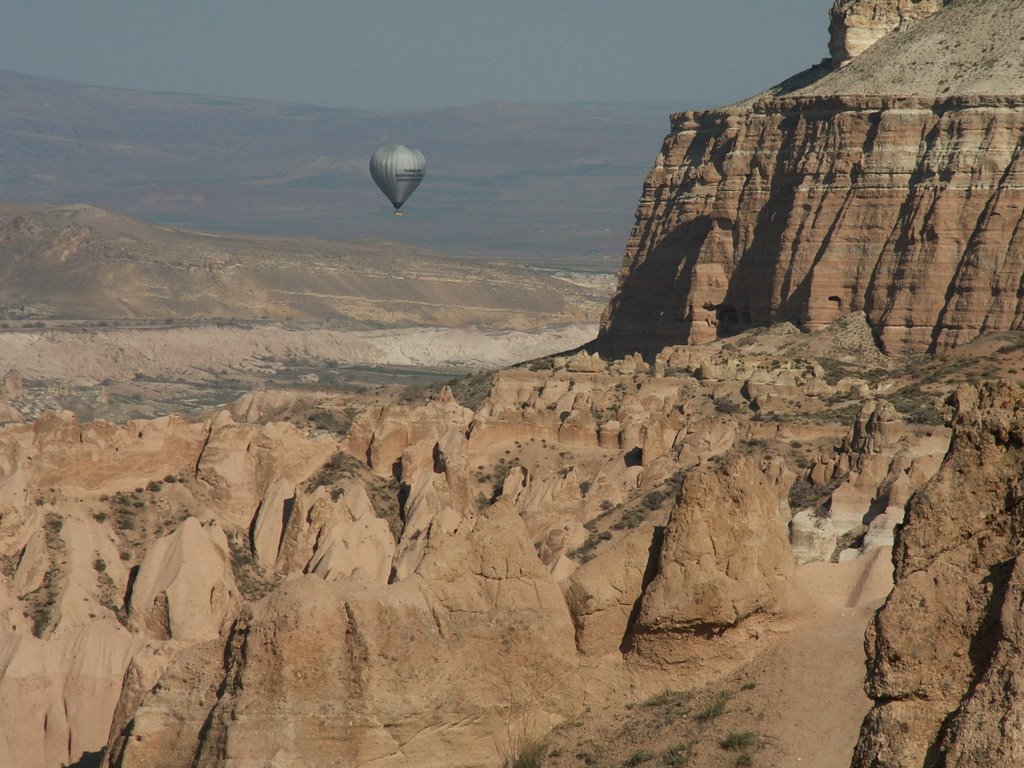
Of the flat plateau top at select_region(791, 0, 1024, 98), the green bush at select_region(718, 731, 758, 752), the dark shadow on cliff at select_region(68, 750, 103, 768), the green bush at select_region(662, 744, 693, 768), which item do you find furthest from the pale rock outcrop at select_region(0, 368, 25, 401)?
the green bush at select_region(718, 731, 758, 752)

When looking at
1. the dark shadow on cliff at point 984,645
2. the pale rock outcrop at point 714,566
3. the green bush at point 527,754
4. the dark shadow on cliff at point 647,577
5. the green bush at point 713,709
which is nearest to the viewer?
the dark shadow on cliff at point 984,645

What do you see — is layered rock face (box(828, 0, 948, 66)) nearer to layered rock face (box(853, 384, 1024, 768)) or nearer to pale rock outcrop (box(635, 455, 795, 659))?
pale rock outcrop (box(635, 455, 795, 659))

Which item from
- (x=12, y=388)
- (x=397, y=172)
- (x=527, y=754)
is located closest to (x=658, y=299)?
(x=12, y=388)

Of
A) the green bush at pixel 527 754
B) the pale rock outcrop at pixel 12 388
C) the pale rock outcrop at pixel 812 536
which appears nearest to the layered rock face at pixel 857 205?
the pale rock outcrop at pixel 812 536

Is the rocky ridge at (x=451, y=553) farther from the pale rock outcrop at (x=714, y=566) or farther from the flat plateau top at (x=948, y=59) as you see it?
the flat plateau top at (x=948, y=59)

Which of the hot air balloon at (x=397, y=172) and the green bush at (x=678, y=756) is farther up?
the green bush at (x=678, y=756)

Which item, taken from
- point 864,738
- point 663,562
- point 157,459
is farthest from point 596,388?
point 864,738
